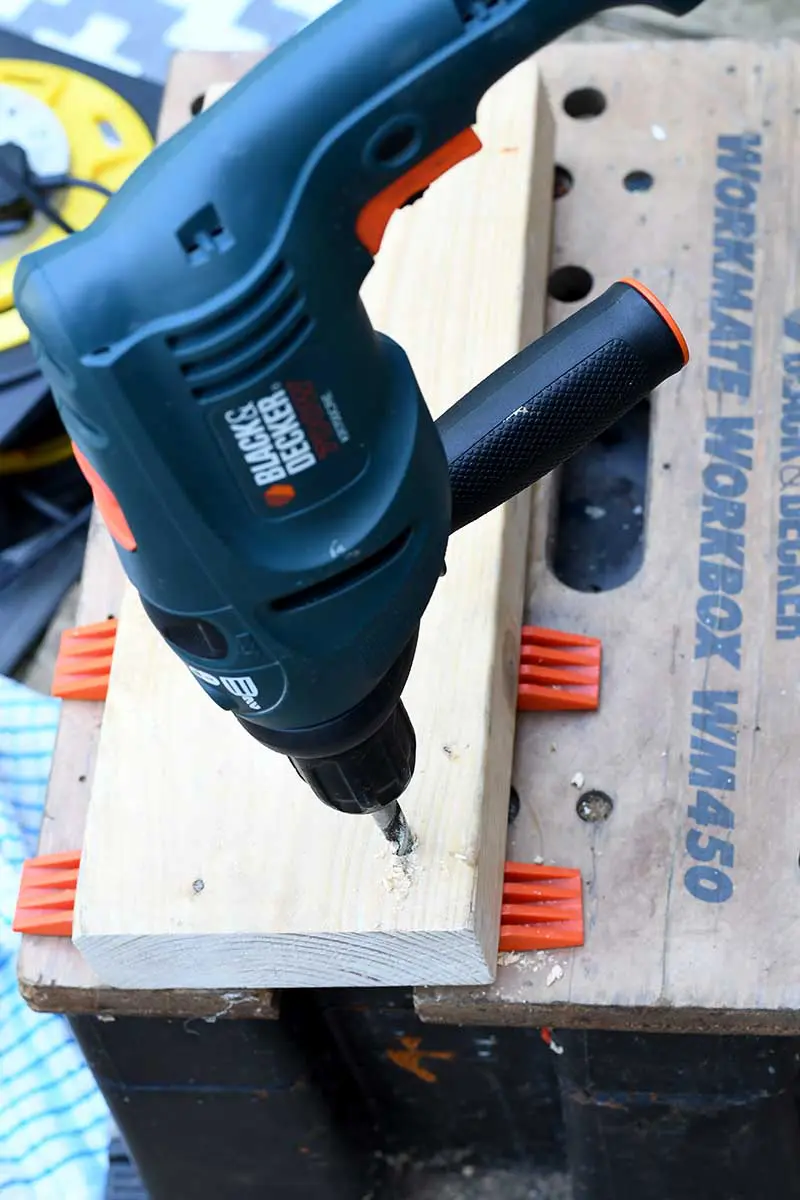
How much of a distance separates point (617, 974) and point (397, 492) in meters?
0.35

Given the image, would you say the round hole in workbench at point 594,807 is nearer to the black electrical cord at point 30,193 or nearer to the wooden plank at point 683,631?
the wooden plank at point 683,631

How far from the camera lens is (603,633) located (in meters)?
0.90

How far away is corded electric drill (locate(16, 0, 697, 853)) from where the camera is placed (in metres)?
0.50

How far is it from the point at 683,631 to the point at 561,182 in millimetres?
380

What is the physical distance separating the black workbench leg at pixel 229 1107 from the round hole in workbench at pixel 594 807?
223 mm

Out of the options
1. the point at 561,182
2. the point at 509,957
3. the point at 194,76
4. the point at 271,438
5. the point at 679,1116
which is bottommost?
the point at 679,1116

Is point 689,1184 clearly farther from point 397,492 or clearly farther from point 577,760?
point 397,492

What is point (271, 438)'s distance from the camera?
20.8 inches

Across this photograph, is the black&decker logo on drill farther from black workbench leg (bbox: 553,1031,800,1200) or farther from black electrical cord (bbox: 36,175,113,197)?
black electrical cord (bbox: 36,175,113,197)

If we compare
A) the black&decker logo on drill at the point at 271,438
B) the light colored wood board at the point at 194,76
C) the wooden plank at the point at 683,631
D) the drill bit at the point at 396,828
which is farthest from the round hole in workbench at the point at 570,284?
the black&decker logo on drill at the point at 271,438

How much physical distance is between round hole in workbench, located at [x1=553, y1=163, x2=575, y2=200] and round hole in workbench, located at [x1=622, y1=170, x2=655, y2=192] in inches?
1.6

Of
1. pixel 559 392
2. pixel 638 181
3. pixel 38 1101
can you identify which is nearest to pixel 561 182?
pixel 638 181

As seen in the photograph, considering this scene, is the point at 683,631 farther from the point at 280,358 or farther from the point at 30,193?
the point at 30,193

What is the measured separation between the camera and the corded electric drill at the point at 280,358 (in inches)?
19.7
